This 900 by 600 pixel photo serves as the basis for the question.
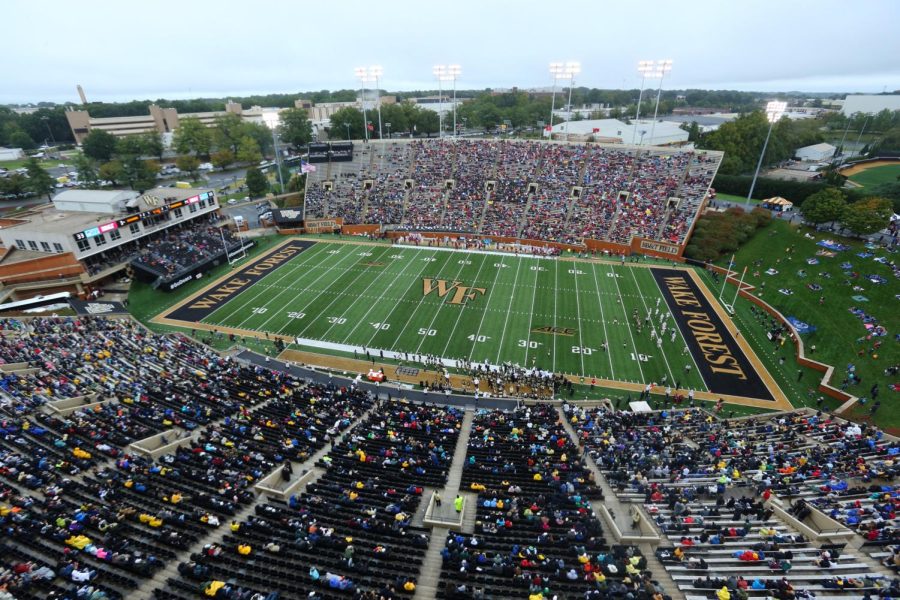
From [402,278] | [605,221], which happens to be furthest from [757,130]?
[402,278]

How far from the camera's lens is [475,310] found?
38.8 metres

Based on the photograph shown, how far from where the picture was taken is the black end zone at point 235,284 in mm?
39375

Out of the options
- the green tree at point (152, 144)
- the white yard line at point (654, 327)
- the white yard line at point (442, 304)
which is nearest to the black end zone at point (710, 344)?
the white yard line at point (654, 327)

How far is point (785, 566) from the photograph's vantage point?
13.7m

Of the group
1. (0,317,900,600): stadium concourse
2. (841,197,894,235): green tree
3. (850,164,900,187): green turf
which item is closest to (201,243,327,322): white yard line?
(0,317,900,600): stadium concourse

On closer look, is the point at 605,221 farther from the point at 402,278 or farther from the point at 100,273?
the point at 100,273

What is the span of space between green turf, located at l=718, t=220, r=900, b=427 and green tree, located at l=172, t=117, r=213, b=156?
10093 cm

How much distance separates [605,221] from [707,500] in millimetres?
39835

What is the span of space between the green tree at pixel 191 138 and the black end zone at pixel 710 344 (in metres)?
96.7

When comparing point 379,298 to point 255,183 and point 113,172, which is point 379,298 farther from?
point 113,172

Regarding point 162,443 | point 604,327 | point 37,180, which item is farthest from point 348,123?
point 162,443

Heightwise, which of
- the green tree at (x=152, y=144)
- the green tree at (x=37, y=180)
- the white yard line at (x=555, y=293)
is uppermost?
the green tree at (x=152, y=144)

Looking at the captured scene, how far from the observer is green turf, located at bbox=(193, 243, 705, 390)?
32.5 metres

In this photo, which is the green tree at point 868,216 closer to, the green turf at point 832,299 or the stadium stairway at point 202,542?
the green turf at point 832,299
